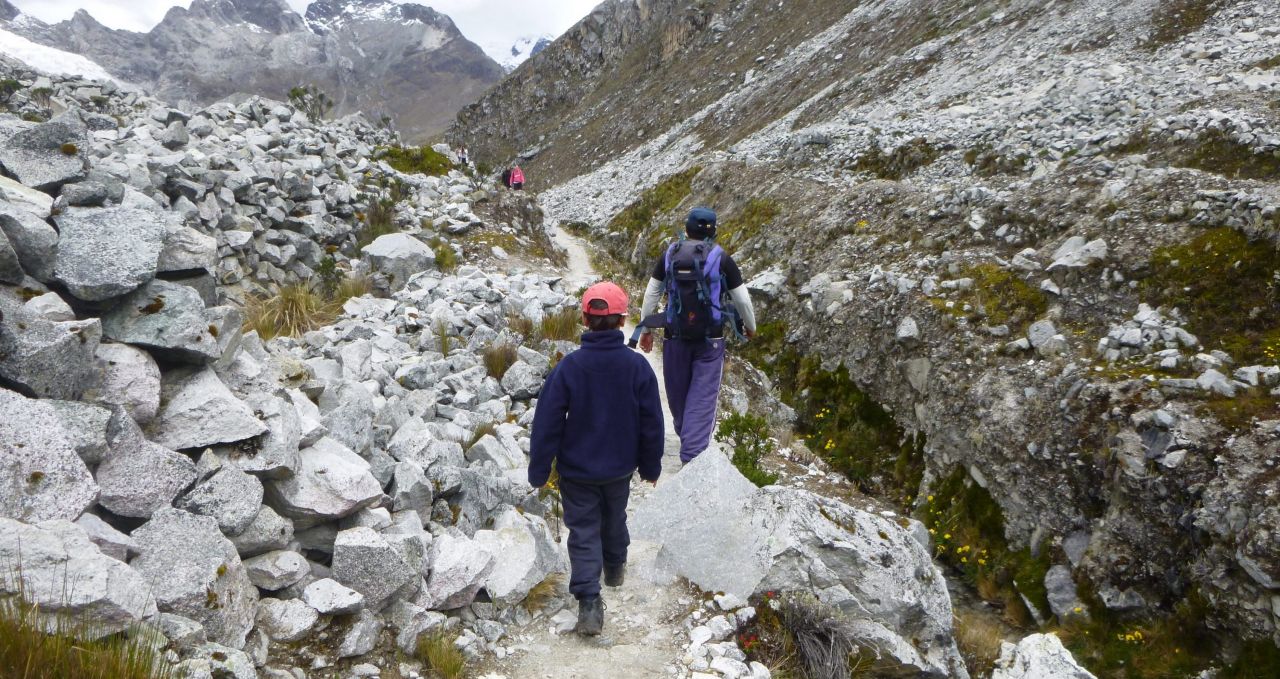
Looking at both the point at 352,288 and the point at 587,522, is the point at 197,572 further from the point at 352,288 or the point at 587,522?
the point at 352,288

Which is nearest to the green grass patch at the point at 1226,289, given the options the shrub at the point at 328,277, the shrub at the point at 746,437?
the shrub at the point at 746,437

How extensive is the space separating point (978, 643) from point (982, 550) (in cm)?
186

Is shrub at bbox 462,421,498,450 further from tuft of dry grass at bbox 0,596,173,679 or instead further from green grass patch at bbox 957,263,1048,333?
green grass patch at bbox 957,263,1048,333

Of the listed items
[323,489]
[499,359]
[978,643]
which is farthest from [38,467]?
[978,643]

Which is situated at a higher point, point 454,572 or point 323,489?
point 323,489

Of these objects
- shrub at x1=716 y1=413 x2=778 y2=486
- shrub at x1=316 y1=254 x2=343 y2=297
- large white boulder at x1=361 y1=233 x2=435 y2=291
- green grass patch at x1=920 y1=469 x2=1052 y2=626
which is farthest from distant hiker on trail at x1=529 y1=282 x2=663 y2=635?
large white boulder at x1=361 y1=233 x2=435 y2=291

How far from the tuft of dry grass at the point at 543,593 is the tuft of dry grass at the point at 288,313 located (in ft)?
21.2

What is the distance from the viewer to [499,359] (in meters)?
9.39

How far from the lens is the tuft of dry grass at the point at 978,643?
5.37 metres

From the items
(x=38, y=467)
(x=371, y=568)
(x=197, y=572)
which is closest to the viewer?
(x=38, y=467)

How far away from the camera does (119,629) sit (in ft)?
10.0

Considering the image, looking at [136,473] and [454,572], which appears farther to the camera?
[454,572]

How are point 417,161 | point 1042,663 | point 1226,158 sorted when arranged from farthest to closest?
point 417,161, point 1226,158, point 1042,663

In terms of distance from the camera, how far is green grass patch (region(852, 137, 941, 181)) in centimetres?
1573
